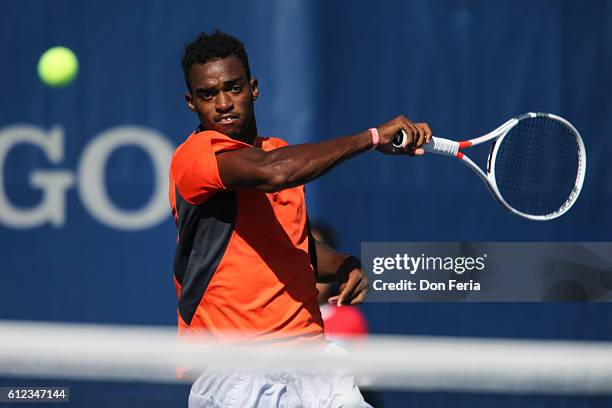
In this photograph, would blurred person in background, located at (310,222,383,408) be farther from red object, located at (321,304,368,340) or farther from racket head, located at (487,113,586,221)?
racket head, located at (487,113,586,221)

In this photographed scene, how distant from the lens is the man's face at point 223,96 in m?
2.85

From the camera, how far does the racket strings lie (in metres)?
4.58

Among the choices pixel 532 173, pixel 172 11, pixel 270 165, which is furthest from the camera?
pixel 172 11

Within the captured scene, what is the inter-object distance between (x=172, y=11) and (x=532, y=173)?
69.0 inches

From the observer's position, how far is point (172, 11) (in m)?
4.94

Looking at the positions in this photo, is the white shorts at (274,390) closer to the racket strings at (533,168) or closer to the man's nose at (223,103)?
the man's nose at (223,103)

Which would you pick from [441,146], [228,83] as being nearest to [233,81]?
[228,83]

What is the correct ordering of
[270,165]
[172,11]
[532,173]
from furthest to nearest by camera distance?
[172,11]
[532,173]
[270,165]

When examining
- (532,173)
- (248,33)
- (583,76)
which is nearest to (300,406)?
(532,173)

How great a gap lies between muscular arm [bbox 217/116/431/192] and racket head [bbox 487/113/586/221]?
1.99 metres

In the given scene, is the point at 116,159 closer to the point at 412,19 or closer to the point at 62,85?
the point at 62,85

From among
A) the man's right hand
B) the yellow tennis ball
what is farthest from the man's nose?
the yellow tennis ball

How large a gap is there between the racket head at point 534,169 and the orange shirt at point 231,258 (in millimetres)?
1986

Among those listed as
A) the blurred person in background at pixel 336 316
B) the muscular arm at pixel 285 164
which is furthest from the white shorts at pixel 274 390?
the blurred person in background at pixel 336 316
